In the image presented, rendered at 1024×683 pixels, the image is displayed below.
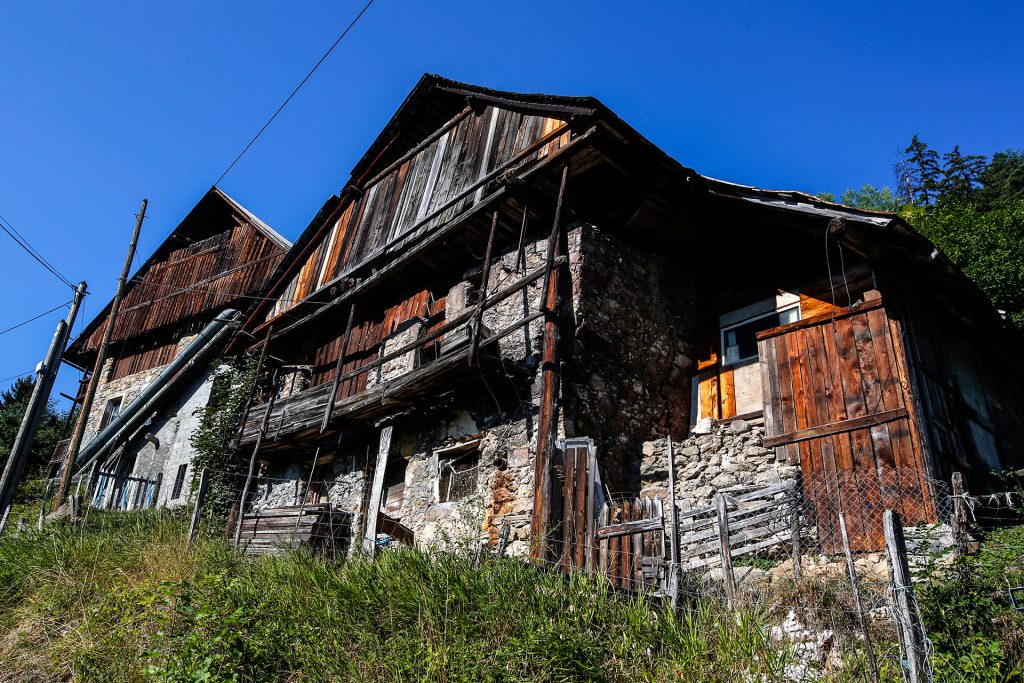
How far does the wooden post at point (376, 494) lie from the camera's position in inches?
422

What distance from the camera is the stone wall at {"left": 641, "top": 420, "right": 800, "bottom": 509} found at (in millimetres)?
9719

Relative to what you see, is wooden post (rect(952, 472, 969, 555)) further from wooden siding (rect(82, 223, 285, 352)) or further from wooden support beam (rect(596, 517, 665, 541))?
wooden siding (rect(82, 223, 285, 352))

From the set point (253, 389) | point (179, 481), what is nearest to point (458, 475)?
point (253, 389)

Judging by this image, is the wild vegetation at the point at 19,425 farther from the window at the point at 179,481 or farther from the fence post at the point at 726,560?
the fence post at the point at 726,560

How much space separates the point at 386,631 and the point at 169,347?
2079 cm

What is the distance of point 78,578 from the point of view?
9430 millimetres

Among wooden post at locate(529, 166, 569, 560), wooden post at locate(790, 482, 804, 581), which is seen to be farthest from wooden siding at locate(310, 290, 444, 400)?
wooden post at locate(790, 482, 804, 581)

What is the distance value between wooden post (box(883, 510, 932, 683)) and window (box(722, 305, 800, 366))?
6141 mm

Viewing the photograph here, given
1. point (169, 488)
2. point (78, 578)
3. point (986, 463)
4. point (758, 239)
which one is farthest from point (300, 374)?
point (986, 463)

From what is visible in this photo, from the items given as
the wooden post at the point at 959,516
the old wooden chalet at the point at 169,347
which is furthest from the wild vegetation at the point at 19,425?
the wooden post at the point at 959,516

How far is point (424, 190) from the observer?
14719 mm

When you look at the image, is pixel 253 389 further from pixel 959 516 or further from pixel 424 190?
pixel 959 516

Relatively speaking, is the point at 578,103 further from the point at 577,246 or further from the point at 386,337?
the point at 386,337

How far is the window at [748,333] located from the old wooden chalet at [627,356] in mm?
32
